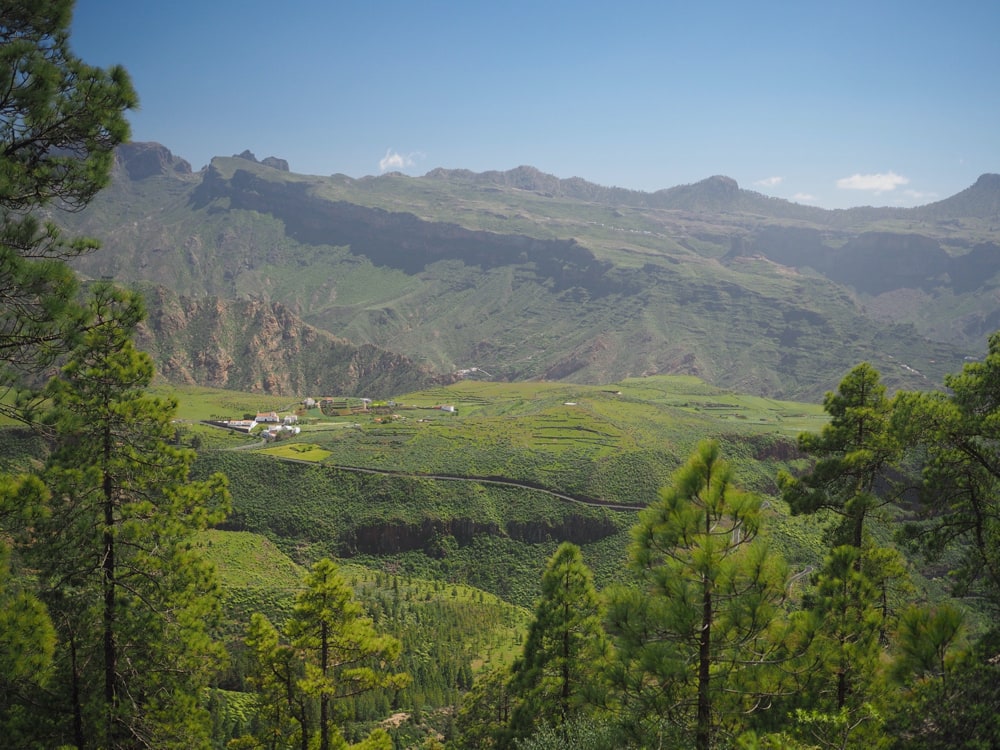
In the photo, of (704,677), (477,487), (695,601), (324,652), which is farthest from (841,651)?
(477,487)

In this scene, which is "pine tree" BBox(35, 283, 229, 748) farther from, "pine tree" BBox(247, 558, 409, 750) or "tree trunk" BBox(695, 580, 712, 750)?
"tree trunk" BBox(695, 580, 712, 750)

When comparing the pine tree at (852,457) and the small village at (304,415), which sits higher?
the pine tree at (852,457)

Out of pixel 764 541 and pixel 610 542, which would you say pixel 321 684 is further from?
pixel 610 542

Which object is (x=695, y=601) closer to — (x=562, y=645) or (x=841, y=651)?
(x=841, y=651)

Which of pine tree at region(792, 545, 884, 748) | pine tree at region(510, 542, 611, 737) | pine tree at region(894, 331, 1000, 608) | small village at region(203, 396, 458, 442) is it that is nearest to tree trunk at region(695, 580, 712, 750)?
pine tree at region(792, 545, 884, 748)

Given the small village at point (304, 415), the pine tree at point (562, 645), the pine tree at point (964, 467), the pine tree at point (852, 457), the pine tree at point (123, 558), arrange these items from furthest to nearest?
the small village at point (304, 415) < the pine tree at point (562, 645) < the pine tree at point (852, 457) < the pine tree at point (123, 558) < the pine tree at point (964, 467)

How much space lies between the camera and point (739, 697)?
43.1 ft

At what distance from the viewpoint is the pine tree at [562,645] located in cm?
1991

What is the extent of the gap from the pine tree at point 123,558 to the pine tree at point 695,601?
11.9 metres

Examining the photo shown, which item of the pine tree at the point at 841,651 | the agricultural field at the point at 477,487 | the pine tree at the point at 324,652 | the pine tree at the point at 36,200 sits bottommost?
the agricultural field at the point at 477,487

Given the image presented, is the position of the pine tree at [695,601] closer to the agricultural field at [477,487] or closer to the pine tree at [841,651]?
the pine tree at [841,651]

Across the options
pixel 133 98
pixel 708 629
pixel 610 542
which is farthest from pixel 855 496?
pixel 610 542

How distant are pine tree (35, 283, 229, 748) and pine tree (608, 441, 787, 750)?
11.9 m

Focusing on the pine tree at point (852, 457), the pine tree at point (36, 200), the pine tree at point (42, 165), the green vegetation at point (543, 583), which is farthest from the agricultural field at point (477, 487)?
the pine tree at point (42, 165)
